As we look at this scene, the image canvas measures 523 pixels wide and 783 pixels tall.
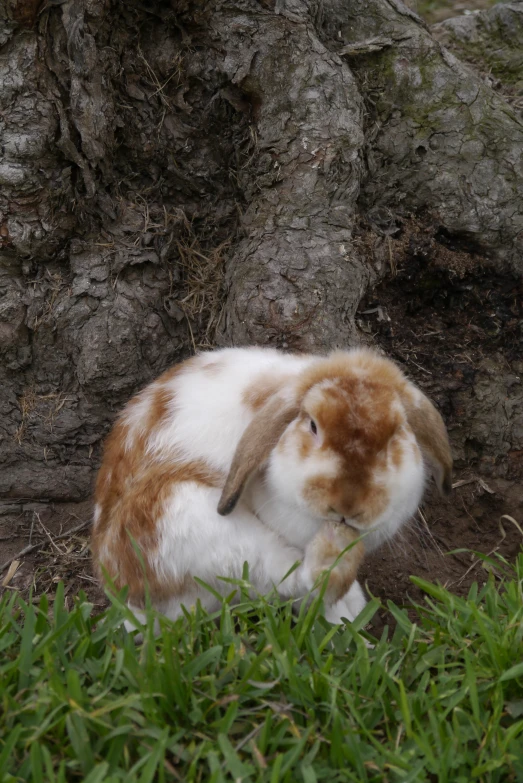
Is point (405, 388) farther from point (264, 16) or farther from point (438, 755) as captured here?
point (264, 16)

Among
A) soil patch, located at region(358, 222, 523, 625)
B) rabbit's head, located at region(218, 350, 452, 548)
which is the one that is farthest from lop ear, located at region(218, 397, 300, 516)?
soil patch, located at region(358, 222, 523, 625)

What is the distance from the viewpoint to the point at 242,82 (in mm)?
3955

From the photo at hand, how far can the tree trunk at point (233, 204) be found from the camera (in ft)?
12.5

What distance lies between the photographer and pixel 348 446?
2645mm

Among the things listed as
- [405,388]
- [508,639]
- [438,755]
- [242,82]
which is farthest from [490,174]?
[438,755]

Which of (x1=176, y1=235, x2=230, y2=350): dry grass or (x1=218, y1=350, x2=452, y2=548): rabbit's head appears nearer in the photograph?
(x1=218, y1=350, x2=452, y2=548): rabbit's head

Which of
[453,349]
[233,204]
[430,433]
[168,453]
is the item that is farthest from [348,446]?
[233,204]

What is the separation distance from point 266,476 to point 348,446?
0.45 meters

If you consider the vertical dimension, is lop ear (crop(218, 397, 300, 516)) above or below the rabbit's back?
above

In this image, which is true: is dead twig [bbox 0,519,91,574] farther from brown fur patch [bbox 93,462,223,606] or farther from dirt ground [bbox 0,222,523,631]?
brown fur patch [bbox 93,462,223,606]

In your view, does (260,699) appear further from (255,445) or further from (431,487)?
(431,487)

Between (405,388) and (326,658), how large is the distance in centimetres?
115

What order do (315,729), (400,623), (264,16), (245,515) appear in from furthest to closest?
(264,16), (245,515), (400,623), (315,729)

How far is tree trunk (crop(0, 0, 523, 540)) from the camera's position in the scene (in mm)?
3818
